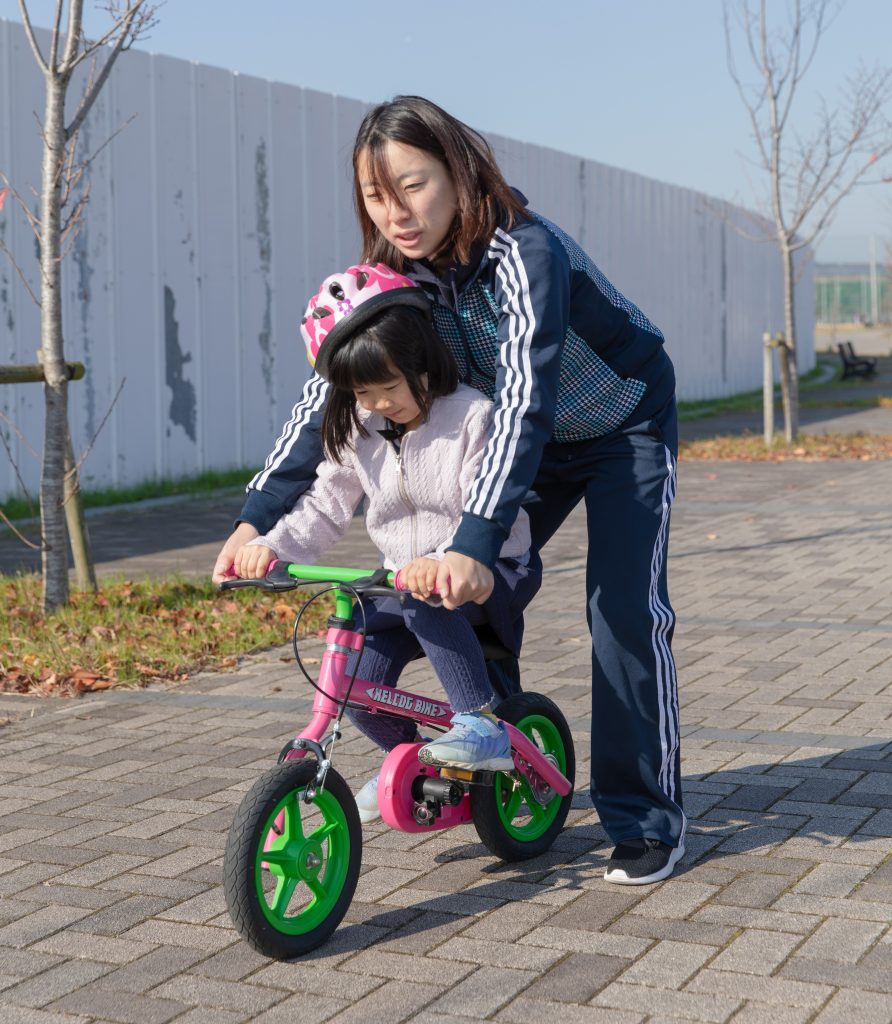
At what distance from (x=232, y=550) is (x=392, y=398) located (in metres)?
Answer: 0.49

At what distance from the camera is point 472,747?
140 inches

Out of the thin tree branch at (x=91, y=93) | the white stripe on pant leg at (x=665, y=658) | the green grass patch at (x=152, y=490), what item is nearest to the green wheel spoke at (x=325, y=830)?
the white stripe on pant leg at (x=665, y=658)

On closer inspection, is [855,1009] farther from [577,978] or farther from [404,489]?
[404,489]

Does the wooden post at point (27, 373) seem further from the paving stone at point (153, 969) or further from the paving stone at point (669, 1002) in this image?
the paving stone at point (669, 1002)

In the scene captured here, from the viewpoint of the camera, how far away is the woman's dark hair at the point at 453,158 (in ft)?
11.5

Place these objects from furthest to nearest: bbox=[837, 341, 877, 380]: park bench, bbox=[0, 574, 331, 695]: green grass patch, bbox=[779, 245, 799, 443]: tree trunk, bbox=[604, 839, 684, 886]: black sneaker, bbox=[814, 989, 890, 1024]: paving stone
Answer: bbox=[837, 341, 877, 380]: park bench
bbox=[779, 245, 799, 443]: tree trunk
bbox=[0, 574, 331, 695]: green grass patch
bbox=[604, 839, 684, 886]: black sneaker
bbox=[814, 989, 890, 1024]: paving stone

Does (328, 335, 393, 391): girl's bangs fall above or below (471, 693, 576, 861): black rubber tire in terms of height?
above

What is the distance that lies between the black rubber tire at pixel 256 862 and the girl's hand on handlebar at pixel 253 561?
0.42 meters

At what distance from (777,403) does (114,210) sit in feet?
52.0

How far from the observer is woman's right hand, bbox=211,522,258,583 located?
355 centimetres

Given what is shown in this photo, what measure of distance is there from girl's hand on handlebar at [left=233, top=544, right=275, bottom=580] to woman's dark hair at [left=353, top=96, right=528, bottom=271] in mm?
776

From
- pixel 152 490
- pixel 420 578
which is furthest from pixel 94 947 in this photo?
pixel 152 490

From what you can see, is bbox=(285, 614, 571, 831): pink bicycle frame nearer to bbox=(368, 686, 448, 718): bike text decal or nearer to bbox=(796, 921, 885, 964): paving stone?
bbox=(368, 686, 448, 718): bike text decal

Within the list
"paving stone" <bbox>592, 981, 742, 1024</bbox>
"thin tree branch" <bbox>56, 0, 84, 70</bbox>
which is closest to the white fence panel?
"thin tree branch" <bbox>56, 0, 84, 70</bbox>
